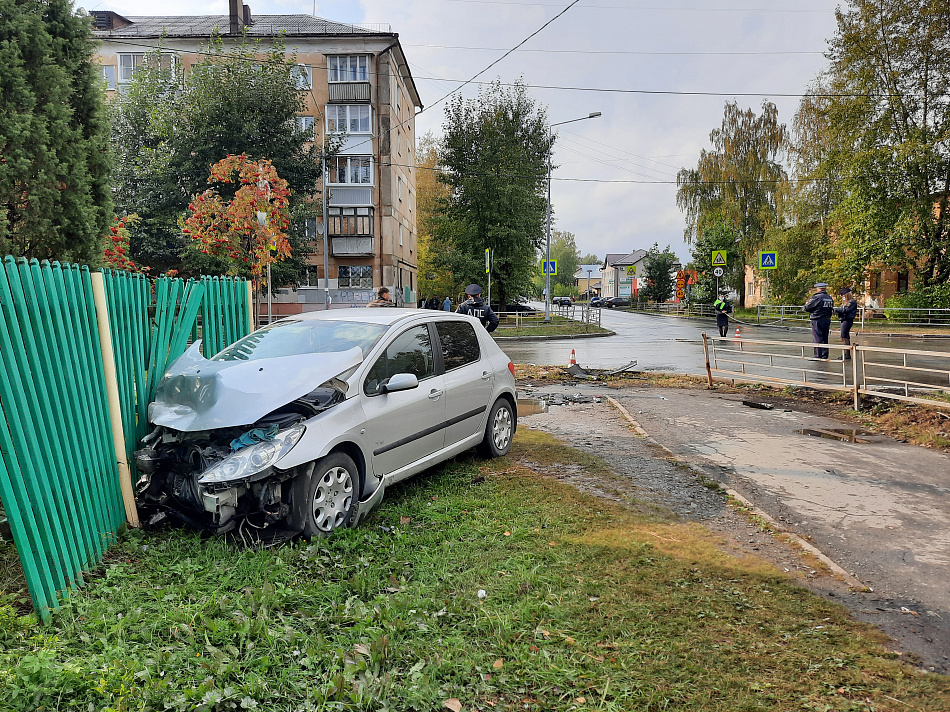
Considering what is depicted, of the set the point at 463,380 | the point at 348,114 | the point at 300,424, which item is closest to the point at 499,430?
the point at 463,380

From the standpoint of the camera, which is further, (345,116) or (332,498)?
(345,116)

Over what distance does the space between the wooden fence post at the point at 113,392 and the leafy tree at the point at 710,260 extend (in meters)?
45.3

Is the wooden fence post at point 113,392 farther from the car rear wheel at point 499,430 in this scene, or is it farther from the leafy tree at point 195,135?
the leafy tree at point 195,135

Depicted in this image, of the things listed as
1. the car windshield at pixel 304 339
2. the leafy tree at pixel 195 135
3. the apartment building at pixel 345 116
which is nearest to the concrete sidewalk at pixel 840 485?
the car windshield at pixel 304 339

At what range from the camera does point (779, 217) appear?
40.8 m

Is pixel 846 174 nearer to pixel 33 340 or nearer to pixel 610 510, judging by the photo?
pixel 610 510

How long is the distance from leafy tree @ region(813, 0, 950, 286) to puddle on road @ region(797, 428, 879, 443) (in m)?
28.4

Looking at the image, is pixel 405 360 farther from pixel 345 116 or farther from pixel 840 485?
pixel 345 116

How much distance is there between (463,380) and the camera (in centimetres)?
617

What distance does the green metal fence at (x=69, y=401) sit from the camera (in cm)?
337

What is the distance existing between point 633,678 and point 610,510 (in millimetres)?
2359

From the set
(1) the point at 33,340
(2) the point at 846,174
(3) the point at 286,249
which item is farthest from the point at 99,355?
(2) the point at 846,174

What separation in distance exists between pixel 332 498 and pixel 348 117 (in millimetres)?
40192

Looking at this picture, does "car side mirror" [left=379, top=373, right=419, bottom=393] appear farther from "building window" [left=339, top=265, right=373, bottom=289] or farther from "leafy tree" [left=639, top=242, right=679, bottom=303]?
"leafy tree" [left=639, top=242, right=679, bottom=303]
